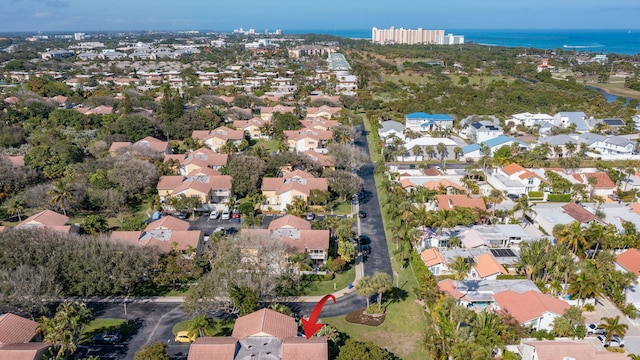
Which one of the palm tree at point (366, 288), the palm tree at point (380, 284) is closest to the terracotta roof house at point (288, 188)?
the palm tree at point (366, 288)

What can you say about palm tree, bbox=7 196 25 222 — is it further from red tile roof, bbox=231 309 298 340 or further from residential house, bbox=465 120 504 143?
residential house, bbox=465 120 504 143

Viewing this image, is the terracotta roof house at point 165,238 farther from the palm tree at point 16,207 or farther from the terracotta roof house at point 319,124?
the terracotta roof house at point 319,124

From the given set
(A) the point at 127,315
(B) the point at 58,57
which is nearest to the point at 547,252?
(A) the point at 127,315

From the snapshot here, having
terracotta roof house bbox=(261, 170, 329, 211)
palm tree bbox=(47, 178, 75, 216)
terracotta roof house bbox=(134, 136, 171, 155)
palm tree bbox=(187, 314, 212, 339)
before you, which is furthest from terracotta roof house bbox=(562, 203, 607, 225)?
terracotta roof house bbox=(134, 136, 171, 155)

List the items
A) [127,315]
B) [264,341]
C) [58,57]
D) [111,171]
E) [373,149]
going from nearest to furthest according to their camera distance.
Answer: [264,341] → [127,315] → [111,171] → [373,149] → [58,57]

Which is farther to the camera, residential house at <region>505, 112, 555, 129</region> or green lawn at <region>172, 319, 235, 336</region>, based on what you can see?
residential house at <region>505, 112, 555, 129</region>

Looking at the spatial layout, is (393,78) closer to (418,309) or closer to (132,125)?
(132,125)
